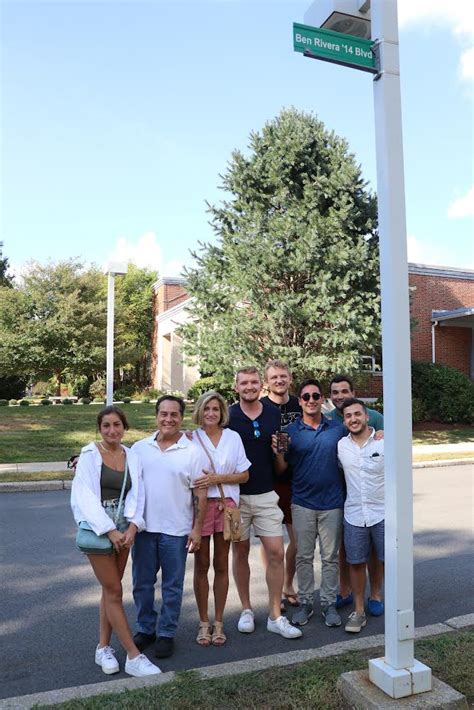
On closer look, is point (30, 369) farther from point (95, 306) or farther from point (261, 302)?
point (261, 302)

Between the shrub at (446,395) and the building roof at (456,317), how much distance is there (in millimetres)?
2456

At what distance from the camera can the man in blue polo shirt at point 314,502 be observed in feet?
14.7

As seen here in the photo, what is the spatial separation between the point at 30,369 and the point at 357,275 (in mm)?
20714

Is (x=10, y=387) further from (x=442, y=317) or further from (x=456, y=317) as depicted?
(x=456, y=317)

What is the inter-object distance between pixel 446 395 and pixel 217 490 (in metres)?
17.6

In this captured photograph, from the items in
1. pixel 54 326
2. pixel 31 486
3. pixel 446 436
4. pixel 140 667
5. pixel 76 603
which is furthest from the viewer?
pixel 54 326

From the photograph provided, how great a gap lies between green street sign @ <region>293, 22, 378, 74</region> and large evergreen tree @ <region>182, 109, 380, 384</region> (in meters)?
11.7

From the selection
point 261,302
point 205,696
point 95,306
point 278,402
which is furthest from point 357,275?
point 95,306

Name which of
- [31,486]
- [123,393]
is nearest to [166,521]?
[31,486]

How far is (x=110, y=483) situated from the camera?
12.2 feet

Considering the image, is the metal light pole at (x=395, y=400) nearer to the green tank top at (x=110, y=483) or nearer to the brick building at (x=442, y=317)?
the green tank top at (x=110, y=483)

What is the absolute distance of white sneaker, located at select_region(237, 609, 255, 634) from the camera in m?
4.34

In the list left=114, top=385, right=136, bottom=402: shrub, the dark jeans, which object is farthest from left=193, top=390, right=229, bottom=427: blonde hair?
left=114, top=385, right=136, bottom=402: shrub

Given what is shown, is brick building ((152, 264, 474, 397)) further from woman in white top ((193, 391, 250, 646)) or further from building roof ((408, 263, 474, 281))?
woman in white top ((193, 391, 250, 646))
